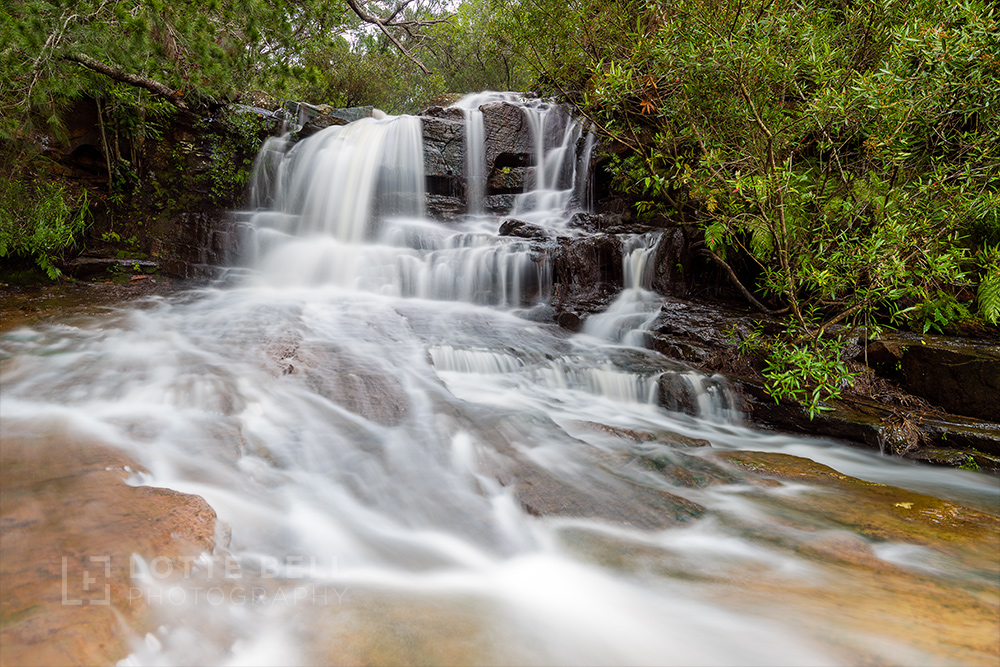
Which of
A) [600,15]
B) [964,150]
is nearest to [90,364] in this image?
[600,15]

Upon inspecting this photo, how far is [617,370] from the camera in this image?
541 centimetres

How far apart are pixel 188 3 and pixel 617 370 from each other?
6.37 meters

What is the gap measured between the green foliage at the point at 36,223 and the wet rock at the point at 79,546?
19.4 ft

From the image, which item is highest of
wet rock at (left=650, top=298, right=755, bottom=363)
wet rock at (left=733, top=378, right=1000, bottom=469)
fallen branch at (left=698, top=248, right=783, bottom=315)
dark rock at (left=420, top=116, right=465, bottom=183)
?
dark rock at (left=420, top=116, right=465, bottom=183)

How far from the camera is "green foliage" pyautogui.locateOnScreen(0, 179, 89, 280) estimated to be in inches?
259

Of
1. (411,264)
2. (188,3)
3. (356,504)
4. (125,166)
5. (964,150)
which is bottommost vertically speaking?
(356,504)

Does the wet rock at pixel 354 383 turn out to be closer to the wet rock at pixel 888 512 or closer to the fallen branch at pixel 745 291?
the wet rock at pixel 888 512

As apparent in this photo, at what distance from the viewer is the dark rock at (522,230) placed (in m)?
8.52

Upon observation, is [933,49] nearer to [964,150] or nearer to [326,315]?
[964,150]

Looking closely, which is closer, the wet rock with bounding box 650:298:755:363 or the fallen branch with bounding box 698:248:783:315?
the wet rock with bounding box 650:298:755:363

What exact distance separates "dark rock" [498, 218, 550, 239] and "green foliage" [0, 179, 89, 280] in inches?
267

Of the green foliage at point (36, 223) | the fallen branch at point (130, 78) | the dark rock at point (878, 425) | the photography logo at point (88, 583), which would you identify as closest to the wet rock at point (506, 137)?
the fallen branch at point (130, 78)

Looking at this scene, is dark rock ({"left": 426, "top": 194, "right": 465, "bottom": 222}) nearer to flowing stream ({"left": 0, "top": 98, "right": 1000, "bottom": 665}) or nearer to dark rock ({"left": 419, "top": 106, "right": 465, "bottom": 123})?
dark rock ({"left": 419, "top": 106, "right": 465, "bottom": 123})

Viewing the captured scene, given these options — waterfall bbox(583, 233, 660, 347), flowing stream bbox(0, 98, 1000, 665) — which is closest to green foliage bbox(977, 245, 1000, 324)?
flowing stream bbox(0, 98, 1000, 665)
